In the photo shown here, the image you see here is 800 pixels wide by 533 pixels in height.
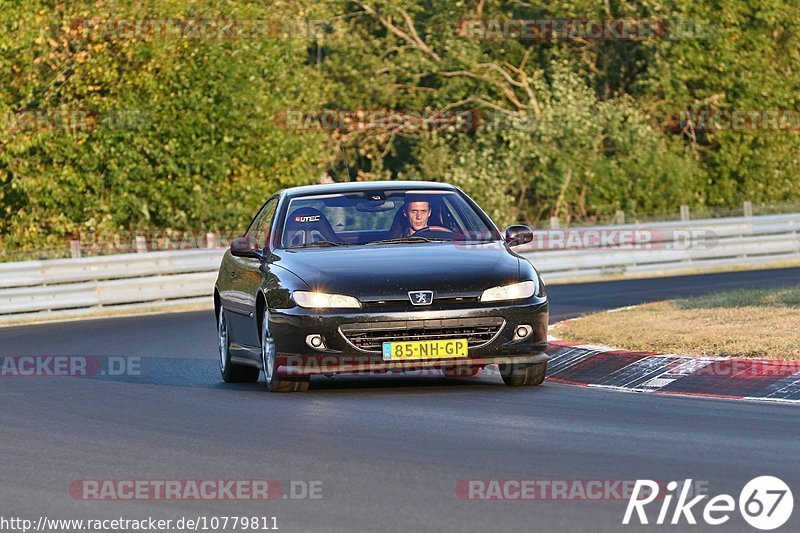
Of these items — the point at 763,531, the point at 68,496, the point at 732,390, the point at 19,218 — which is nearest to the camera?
the point at 763,531

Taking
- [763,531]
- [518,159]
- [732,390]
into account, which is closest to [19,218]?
[518,159]

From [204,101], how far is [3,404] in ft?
69.3

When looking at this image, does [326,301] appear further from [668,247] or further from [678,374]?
[668,247]

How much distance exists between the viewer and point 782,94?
40812 millimetres

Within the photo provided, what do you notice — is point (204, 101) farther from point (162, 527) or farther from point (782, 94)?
point (162, 527)

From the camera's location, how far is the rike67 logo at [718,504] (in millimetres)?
6941

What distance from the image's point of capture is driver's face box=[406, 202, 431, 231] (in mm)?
12961

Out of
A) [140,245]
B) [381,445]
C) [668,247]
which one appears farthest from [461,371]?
[668,247]

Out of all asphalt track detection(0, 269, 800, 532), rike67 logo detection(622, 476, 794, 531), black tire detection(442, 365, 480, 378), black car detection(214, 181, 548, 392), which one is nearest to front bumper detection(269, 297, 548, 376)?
black car detection(214, 181, 548, 392)

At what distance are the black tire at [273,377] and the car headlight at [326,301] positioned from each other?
46 centimetres

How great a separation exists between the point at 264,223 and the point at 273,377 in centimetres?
216

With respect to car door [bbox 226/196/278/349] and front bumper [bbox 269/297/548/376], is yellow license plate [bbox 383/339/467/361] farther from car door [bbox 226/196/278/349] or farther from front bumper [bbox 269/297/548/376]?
car door [bbox 226/196/278/349]

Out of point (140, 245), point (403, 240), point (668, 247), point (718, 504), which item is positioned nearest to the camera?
point (718, 504)

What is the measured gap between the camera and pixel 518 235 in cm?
1292
